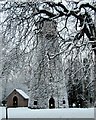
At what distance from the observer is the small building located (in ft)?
23.3

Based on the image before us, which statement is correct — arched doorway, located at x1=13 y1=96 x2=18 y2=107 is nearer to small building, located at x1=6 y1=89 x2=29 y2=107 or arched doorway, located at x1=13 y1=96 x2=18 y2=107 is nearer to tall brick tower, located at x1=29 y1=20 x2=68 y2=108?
small building, located at x1=6 y1=89 x2=29 y2=107

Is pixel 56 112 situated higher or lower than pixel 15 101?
lower

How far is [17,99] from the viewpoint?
719 centimetres

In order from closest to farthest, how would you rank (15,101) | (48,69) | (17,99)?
(48,69) < (17,99) < (15,101)

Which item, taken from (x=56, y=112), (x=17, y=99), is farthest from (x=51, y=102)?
(x=17, y=99)

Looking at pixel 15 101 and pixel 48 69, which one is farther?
pixel 15 101

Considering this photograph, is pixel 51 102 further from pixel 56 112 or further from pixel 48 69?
pixel 48 69

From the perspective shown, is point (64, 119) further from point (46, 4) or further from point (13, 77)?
point (46, 4)

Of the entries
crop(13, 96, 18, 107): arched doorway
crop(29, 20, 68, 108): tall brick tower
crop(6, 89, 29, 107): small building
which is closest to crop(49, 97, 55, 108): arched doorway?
crop(29, 20, 68, 108): tall brick tower

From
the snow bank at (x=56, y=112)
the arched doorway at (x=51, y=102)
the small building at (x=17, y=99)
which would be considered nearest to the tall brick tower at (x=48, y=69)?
the arched doorway at (x=51, y=102)

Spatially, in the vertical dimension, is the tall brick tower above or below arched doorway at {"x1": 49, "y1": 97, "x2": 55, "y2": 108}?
above

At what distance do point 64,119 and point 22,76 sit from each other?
1.38 metres

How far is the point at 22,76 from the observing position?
6.95 metres

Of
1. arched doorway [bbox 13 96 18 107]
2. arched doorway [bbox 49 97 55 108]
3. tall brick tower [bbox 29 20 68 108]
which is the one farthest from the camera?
arched doorway [bbox 49 97 55 108]
